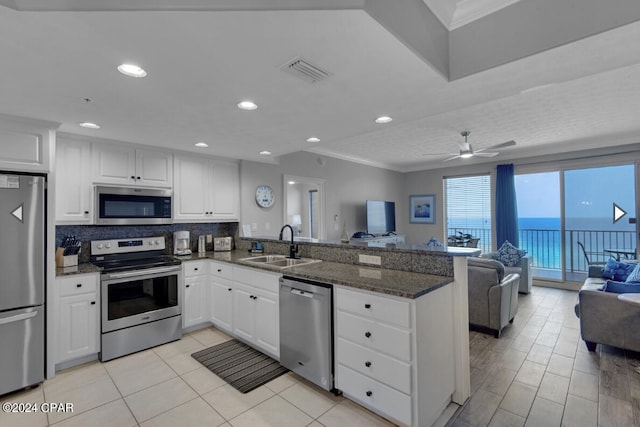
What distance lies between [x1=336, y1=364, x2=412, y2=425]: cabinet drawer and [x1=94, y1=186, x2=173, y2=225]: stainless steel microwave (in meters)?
2.76

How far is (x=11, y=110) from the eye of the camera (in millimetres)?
2336

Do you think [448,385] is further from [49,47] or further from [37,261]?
→ [37,261]

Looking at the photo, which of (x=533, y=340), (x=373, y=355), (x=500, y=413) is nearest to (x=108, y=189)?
(x=373, y=355)

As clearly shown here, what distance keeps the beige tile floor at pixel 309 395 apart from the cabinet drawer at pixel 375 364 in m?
0.34

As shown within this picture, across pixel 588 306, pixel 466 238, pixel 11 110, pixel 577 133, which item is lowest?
pixel 588 306

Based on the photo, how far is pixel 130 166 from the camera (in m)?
3.41

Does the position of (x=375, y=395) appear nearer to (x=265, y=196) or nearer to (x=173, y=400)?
(x=173, y=400)

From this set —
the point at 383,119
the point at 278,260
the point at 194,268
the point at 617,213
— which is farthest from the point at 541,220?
the point at 194,268

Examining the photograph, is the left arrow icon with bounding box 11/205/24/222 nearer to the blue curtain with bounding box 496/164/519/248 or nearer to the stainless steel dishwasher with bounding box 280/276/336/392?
the stainless steel dishwasher with bounding box 280/276/336/392

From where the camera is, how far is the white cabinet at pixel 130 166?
3199 mm

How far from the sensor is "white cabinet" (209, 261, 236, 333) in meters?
3.34

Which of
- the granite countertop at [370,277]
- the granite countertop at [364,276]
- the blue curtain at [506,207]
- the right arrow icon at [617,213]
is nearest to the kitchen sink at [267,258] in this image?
the granite countertop at [364,276]

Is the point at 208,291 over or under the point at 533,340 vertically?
over

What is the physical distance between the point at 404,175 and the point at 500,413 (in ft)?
21.3
